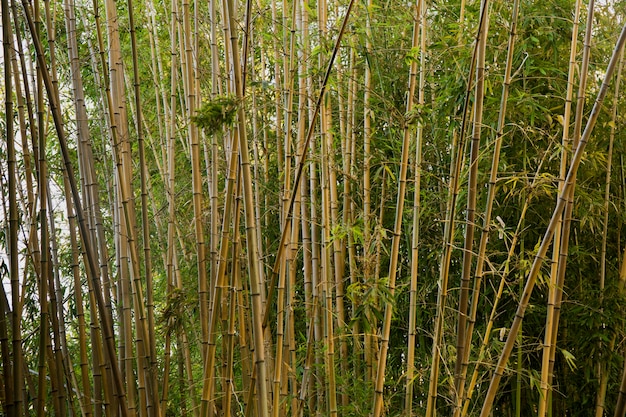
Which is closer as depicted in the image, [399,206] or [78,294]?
[399,206]

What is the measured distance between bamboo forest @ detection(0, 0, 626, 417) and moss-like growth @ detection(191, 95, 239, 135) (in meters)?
0.64

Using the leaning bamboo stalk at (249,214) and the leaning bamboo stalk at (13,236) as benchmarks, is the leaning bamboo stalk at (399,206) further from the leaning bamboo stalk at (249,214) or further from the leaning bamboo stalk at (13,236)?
the leaning bamboo stalk at (13,236)

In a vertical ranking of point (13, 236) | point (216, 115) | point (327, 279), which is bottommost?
point (327, 279)

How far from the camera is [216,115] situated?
194 cm

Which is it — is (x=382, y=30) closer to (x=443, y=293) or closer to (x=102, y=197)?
(x=443, y=293)

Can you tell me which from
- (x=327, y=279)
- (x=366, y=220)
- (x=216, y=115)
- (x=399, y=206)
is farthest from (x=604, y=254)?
(x=216, y=115)

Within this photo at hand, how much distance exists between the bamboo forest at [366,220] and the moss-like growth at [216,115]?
2.11ft

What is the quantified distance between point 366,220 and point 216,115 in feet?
4.99

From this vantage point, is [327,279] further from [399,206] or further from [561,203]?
[561,203]

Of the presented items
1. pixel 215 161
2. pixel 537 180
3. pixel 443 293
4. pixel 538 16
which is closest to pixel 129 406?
pixel 215 161

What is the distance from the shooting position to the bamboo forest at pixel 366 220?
2721 mm

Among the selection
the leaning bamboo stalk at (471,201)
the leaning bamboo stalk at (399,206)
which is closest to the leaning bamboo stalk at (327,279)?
the leaning bamboo stalk at (399,206)

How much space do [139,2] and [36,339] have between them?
2.08m

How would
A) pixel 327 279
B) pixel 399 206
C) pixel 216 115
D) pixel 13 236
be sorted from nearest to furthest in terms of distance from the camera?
pixel 216 115, pixel 13 236, pixel 399 206, pixel 327 279
